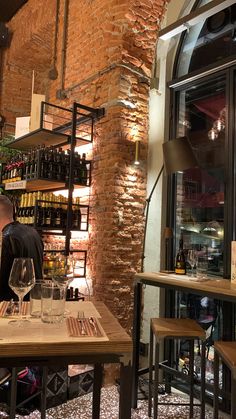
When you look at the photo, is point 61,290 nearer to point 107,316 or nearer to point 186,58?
point 107,316

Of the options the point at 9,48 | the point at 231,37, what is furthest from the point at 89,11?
the point at 9,48

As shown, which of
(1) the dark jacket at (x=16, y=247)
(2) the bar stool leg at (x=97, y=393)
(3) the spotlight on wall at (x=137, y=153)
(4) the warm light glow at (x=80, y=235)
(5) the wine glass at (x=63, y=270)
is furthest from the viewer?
(4) the warm light glow at (x=80, y=235)

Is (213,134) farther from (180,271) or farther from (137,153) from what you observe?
(180,271)

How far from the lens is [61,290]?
138cm

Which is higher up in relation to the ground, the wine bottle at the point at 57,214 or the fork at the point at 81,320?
the wine bottle at the point at 57,214

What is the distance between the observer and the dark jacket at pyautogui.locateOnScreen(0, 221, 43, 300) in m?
2.35

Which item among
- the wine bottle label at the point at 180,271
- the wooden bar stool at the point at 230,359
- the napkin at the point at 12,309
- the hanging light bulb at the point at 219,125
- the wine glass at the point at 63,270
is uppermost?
the hanging light bulb at the point at 219,125

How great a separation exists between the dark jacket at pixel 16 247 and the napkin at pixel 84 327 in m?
1.00

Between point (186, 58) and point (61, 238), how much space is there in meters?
2.33

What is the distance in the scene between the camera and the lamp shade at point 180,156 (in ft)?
8.77

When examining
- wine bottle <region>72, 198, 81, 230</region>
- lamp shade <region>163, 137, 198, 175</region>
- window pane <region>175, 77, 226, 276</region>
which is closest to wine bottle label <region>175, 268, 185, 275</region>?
window pane <region>175, 77, 226, 276</region>

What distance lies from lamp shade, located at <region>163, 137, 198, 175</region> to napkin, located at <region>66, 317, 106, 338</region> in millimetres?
1572

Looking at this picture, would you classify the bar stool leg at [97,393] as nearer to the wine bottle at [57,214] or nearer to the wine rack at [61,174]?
the wine rack at [61,174]

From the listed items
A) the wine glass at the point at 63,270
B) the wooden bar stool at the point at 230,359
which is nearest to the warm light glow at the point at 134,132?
the wine glass at the point at 63,270
